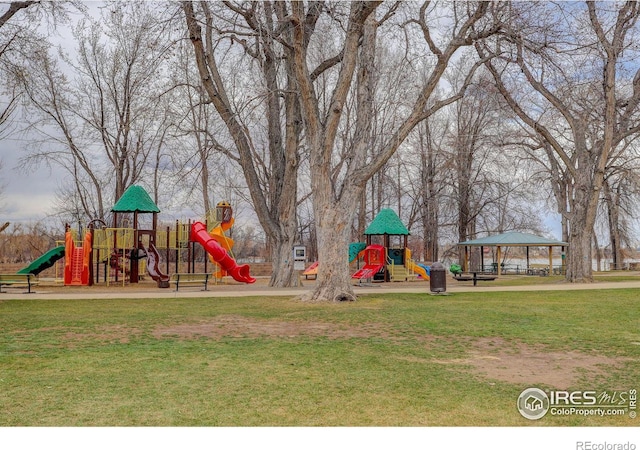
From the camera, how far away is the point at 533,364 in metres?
7.89

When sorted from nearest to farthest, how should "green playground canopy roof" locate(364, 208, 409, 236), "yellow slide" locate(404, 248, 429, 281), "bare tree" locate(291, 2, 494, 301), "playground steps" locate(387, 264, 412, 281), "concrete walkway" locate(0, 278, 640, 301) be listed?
"bare tree" locate(291, 2, 494, 301), "concrete walkway" locate(0, 278, 640, 301), "playground steps" locate(387, 264, 412, 281), "green playground canopy roof" locate(364, 208, 409, 236), "yellow slide" locate(404, 248, 429, 281)

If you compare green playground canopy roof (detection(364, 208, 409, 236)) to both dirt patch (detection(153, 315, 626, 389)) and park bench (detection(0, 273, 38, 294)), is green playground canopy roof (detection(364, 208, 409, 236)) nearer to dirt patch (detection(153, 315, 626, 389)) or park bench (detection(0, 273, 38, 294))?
park bench (detection(0, 273, 38, 294))

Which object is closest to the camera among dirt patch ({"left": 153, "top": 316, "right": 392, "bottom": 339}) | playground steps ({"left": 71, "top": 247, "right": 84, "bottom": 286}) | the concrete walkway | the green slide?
dirt patch ({"left": 153, "top": 316, "right": 392, "bottom": 339})

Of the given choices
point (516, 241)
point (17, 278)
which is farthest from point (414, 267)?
point (17, 278)

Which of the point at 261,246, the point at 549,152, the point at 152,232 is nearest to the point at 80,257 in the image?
the point at 152,232

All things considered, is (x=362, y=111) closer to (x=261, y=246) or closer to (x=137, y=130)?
(x=137, y=130)

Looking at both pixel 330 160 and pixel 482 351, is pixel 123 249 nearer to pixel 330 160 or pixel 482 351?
pixel 330 160

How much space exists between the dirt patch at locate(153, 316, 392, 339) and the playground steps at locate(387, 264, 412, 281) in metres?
18.7

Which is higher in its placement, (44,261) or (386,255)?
(386,255)

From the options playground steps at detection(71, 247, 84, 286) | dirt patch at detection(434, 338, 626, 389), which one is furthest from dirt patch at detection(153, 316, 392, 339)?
playground steps at detection(71, 247, 84, 286)

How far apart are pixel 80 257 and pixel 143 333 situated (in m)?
18.5

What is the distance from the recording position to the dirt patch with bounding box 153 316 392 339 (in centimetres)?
1034

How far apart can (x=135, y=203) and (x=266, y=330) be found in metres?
18.3

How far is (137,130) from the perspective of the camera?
36.6 m
